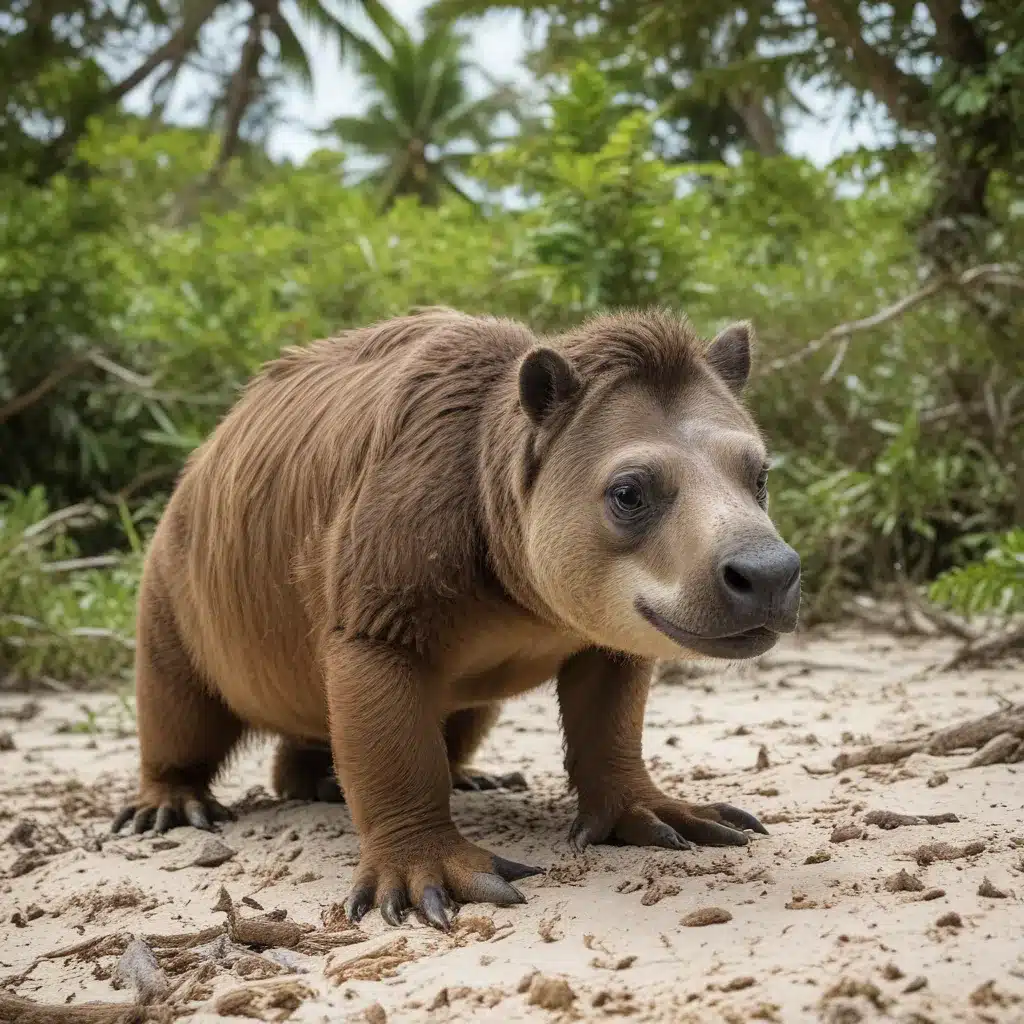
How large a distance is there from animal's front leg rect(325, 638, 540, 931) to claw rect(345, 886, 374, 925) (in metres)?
0.01

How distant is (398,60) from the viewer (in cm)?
3309

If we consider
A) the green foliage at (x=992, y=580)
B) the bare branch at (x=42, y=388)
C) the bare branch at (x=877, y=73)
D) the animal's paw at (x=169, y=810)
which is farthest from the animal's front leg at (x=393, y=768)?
the bare branch at (x=42, y=388)

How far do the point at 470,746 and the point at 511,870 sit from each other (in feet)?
4.48

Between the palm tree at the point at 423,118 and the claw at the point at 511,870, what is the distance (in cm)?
3053

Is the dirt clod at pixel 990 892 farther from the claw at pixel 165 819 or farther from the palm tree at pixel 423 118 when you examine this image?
the palm tree at pixel 423 118

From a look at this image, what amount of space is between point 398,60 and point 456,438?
31.7 m

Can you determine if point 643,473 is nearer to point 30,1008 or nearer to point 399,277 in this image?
point 30,1008

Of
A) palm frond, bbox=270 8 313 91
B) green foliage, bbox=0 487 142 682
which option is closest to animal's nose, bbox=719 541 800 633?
green foliage, bbox=0 487 142 682

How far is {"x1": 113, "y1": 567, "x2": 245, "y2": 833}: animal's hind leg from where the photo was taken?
181 inches

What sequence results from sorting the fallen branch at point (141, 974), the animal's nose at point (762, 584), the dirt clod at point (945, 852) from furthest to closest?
1. the dirt clod at point (945, 852)
2. the animal's nose at point (762, 584)
3. the fallen branch at point (141, 974)

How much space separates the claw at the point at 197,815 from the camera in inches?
175

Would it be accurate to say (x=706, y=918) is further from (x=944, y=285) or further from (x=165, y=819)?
(x=944, y=285)

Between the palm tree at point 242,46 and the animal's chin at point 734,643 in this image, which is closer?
the animal's chin at point 734,643

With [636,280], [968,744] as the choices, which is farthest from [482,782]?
[636,280]
